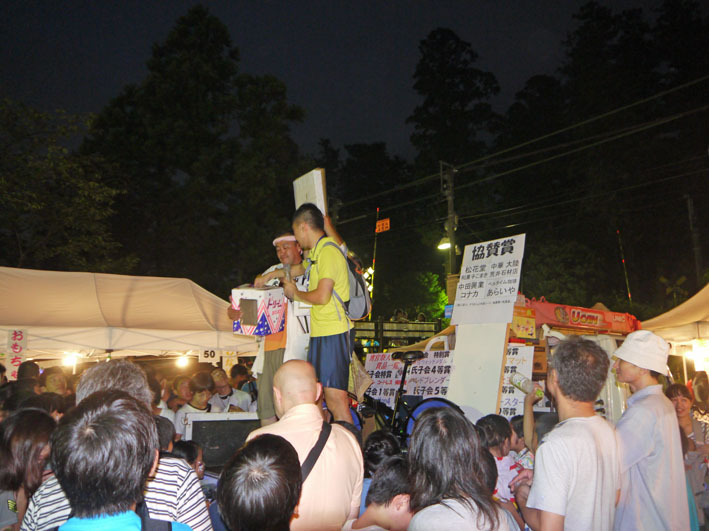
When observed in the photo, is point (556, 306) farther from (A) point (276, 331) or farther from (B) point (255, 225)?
(B) point (255, 225)

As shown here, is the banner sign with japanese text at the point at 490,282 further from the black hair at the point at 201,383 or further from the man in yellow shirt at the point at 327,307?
the black hair at the point at 201,383

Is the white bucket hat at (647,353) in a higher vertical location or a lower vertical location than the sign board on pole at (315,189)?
lower

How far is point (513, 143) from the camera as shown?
34469 mm

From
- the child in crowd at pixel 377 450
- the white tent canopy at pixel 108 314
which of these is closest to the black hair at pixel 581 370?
the child in crowd at pixel 377 450

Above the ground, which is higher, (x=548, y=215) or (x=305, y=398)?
(x=548, y=215)

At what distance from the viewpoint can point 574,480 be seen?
9.09 ft

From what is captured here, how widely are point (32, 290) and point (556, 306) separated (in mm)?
9060

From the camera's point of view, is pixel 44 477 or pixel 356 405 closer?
pixel 44 477

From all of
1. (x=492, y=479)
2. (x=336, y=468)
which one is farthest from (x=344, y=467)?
(x=492, y=479)

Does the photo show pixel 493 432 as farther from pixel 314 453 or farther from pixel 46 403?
pixel 46 403

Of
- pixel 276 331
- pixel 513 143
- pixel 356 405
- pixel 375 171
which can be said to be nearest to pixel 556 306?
pixel 356 405

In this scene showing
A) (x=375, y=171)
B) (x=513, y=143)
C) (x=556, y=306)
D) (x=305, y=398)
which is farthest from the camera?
(x=375, y=171)

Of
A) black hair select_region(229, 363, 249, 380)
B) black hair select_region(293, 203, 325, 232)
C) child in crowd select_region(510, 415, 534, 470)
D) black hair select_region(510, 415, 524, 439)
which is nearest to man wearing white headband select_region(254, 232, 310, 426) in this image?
black hair select_region(293, 203, 325, 232)

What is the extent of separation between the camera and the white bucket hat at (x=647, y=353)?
11.3 ft
